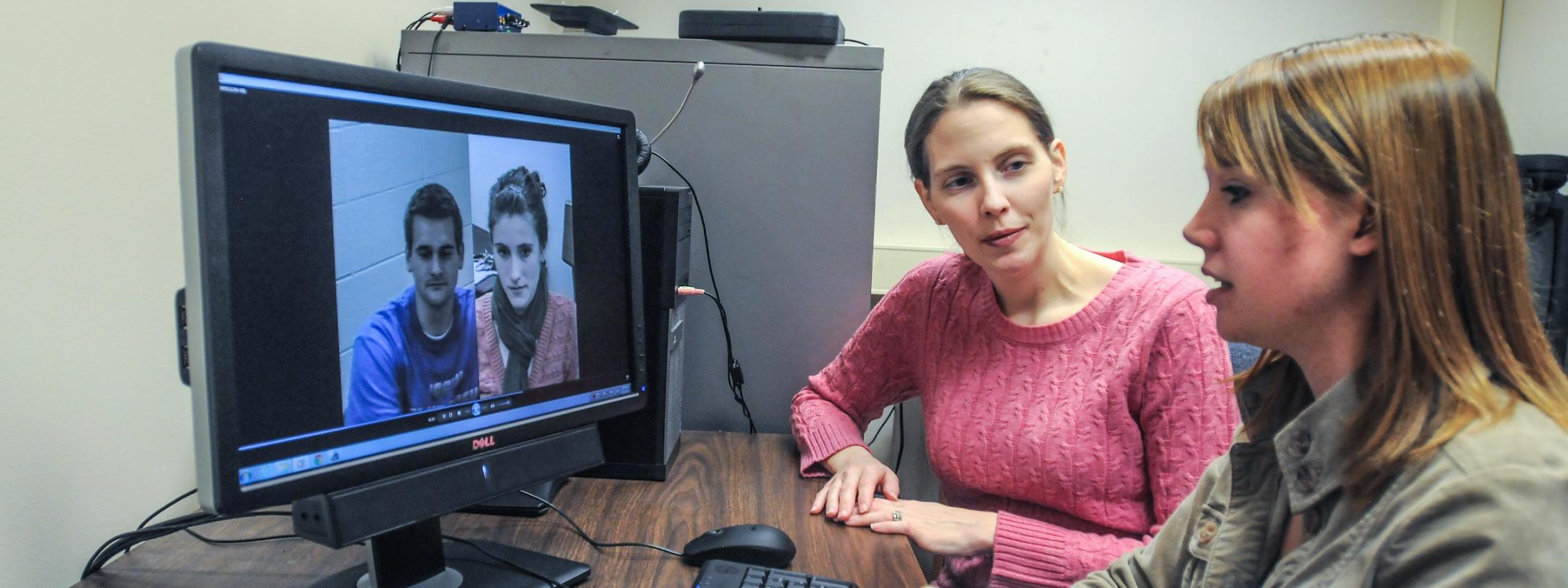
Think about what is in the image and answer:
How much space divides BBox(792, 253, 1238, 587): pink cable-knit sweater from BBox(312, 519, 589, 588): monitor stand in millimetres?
463

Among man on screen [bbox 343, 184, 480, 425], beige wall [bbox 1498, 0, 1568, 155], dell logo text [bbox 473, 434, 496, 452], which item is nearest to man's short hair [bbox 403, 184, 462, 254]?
man on screen [bbox 343, 184, 480, 425]

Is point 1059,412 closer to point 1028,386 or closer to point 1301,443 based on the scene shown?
point 1028,386

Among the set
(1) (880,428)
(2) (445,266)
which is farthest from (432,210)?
(1) (880,428)

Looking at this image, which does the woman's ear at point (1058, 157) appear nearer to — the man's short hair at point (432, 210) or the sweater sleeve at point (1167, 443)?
the sweater sleeve at point (1167, 443)

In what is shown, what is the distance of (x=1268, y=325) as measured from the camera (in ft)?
2.30

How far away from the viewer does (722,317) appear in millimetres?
1456

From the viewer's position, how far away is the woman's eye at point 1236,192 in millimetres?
692

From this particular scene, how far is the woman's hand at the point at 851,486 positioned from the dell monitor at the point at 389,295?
313 millimetres

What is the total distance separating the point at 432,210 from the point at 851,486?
0.60m

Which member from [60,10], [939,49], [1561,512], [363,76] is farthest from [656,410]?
[939,49]

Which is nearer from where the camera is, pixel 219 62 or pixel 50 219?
pixel 219 62

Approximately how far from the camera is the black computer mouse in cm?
90

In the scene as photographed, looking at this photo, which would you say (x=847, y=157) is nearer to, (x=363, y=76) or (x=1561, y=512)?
(x=363, y=76)

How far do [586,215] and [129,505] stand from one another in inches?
20.6
